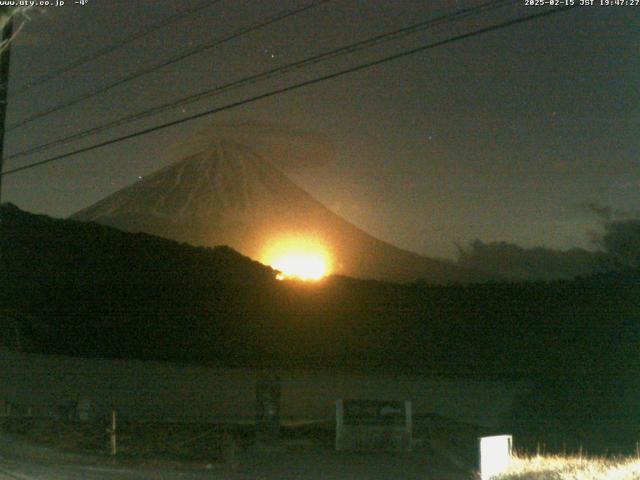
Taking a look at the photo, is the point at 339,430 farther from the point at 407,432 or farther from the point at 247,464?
the point at 247,464

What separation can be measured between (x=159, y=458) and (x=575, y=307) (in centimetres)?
1338

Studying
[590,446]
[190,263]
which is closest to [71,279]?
[190,263]

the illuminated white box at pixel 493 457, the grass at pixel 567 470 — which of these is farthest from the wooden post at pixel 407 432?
the illuminated white box at pixel 493 457

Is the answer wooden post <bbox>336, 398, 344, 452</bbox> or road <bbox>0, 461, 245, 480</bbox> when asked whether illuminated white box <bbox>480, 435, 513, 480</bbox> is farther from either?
wooden post <bbox>336, 398, 344, 452</bbox>

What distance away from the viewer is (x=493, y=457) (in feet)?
38.0

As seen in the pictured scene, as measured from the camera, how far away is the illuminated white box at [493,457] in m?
11.3

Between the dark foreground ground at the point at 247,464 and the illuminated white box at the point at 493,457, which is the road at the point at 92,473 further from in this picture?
the illuminated white box at the point at 493,457

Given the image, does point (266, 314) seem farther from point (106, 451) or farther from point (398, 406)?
point (106, 451)

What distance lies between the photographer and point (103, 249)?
110 feet

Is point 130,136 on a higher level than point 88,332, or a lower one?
higher

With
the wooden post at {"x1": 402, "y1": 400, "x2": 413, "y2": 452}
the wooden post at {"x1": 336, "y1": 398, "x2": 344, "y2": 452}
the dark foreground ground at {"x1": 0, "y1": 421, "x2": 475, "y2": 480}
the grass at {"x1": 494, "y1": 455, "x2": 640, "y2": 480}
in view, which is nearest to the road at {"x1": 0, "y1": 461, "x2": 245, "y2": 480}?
the dark foreground ground at {"x1": 0, "y1": 421, "x2": 475, "y2": 480}

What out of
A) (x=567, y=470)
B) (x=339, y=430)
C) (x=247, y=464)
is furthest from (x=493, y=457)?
(x=339, y=430)

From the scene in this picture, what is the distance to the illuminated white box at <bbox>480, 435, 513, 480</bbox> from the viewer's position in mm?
11281

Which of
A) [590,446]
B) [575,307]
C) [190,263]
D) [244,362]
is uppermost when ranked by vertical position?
[190,263]
